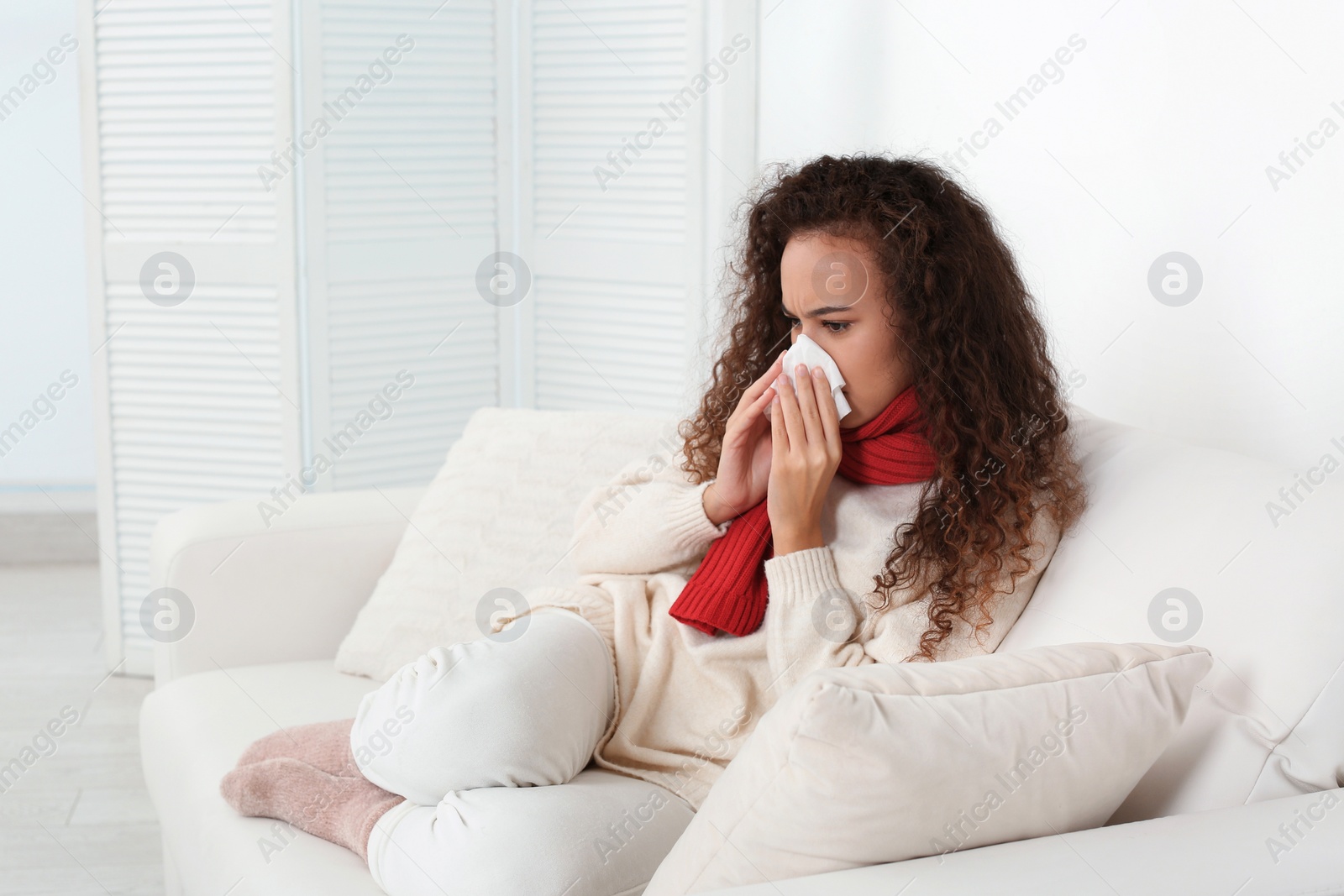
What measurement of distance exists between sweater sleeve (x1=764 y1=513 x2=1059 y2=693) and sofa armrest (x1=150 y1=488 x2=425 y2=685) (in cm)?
77

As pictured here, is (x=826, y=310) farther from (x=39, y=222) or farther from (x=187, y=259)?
(x=39, y=222)

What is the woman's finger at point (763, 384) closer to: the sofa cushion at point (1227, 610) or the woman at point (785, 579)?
the woman at point (785, 579)

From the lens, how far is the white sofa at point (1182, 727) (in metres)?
0.82

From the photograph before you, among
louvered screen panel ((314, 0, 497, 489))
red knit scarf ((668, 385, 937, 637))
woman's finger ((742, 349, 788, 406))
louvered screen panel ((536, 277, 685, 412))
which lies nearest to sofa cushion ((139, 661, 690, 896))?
red knit scarf ((668, 385, 937, 637))

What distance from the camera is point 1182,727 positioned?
100 centimetres

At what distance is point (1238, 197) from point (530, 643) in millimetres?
994

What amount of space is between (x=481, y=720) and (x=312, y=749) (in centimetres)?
27

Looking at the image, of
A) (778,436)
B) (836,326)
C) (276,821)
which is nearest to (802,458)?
(778,436)

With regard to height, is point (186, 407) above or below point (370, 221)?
below

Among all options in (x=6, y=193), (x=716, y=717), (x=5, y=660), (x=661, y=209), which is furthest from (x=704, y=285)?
(x=6, y=193)

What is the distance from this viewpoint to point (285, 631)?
1746 mm

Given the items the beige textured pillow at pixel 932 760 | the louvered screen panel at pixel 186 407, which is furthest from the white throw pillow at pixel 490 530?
the louvered screen panel at pixel 186 407

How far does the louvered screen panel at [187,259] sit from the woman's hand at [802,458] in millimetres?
1795

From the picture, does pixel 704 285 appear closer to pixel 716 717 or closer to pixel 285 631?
pixel 285 631
